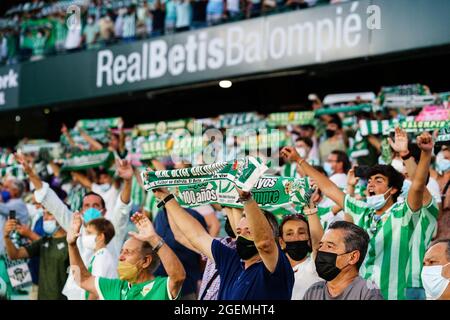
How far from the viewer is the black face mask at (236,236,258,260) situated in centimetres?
552

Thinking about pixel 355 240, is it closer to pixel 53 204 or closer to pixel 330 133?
pixel 53 204

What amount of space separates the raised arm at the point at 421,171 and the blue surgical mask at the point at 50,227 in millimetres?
3822

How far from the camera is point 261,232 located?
506 centimetres

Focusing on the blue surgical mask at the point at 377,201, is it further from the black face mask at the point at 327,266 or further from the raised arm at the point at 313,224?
the black face mask at the point at 327,266

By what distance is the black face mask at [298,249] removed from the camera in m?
6.33

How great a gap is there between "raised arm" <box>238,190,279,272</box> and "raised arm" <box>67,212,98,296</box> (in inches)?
80.1

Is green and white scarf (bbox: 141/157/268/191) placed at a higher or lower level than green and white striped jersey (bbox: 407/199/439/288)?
higher

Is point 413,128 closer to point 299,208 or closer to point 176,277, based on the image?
point 299,208

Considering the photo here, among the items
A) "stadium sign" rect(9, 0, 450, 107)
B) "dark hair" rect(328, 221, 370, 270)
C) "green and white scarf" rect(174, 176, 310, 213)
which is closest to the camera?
"dark hair" rect(328, 221, 370, 270)

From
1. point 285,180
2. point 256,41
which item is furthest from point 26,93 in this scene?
point 285,180

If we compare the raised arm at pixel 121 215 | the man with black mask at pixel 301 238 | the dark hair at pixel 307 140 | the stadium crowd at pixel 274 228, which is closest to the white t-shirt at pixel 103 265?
the stadium crowd at pixel 274 228

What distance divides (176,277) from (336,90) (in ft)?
29.3

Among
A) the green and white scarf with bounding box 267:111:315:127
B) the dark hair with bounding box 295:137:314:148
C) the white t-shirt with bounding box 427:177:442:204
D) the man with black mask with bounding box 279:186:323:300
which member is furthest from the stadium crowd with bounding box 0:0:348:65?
the man with black mask with bounding box 279:186:323:300

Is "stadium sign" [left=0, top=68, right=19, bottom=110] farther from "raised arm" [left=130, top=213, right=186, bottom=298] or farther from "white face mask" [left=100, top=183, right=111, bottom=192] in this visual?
"raised arm" [left=130, top=213, right=186, bottom=298]
